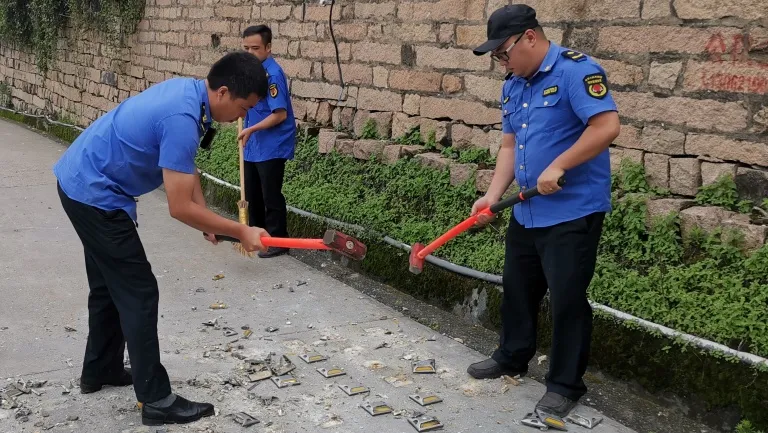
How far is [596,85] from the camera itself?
11.8 feet

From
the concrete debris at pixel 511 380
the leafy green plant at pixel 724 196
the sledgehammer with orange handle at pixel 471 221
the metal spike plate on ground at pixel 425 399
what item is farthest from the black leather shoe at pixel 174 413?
the leafy green plant at pixel 724 196

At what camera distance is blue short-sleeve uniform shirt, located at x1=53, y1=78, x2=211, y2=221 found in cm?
344

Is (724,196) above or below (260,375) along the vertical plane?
above

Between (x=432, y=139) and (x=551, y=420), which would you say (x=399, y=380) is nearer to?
(x=551, y=420)

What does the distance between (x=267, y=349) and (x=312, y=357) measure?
317mm

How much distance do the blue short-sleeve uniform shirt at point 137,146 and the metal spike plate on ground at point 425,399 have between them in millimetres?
1583

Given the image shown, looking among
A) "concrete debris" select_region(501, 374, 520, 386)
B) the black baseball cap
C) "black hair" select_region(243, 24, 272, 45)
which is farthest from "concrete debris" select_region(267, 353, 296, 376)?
"black hair" select_region(243, 24, 272, 45)

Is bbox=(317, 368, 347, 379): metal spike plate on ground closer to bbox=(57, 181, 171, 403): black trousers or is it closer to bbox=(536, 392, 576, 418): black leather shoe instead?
bbox=(57, 181, 171, 403): black trousers

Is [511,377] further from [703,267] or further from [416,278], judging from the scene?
[416,278]

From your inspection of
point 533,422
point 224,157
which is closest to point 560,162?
point 533,422

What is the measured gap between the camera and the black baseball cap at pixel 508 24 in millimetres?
3689

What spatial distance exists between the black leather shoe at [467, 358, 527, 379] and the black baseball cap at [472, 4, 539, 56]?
5.49ft

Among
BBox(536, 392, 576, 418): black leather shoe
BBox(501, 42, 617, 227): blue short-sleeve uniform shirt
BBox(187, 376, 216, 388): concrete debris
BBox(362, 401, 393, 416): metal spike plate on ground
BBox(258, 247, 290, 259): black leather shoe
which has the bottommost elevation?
BBox(258, 247, 290, 259): black leather shoe

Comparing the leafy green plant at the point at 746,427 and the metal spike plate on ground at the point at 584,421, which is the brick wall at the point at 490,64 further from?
the metal spike plate on ground at the point at 584,421
